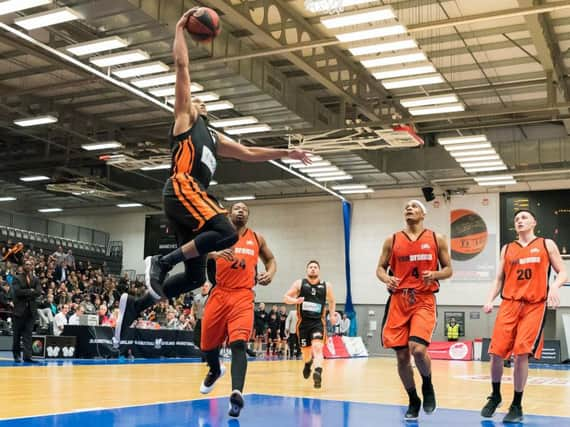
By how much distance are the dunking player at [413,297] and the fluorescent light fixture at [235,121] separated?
14159 millimetres

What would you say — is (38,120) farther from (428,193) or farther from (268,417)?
(268,417)

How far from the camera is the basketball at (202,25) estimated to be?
5219mm

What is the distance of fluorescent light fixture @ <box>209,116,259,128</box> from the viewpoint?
69.7ft

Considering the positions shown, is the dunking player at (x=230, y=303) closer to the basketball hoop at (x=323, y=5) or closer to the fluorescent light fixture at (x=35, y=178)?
the basketball hoop at (x=323, y=5)

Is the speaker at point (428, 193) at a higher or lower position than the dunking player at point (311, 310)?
higher

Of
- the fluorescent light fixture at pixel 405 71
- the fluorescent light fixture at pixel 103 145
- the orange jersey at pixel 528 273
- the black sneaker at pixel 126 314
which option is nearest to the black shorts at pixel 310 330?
the orange jersey at pixel 528 273

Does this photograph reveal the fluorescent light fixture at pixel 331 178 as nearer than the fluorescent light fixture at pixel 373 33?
No

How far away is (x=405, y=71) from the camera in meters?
16.7

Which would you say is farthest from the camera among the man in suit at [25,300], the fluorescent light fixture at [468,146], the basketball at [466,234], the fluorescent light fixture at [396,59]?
the basketball at [466,234]

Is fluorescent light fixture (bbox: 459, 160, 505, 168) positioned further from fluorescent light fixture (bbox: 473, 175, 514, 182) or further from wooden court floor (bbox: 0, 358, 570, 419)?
wooden court floor (bbox: 0, 358, 570, 419)

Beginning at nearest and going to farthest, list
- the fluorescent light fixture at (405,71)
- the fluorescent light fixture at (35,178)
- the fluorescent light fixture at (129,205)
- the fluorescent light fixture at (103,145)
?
1. the fluorescent light fixture at (405,71)
2. the fluorescent light fixture at (103,145)
3. the fluorescent light fixture at (35,178)
4. the fluorescent light fixture at (129,205)

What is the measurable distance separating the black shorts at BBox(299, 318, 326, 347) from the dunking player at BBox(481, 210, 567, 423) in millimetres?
5377

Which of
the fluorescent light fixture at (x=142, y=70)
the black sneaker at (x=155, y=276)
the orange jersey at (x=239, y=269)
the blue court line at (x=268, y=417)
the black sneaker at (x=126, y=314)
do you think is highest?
the fluorescent light fixture at (x=142, y=70)

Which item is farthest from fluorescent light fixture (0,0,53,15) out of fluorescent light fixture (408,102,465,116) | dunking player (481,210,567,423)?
dunking player (481,210,567,423)
